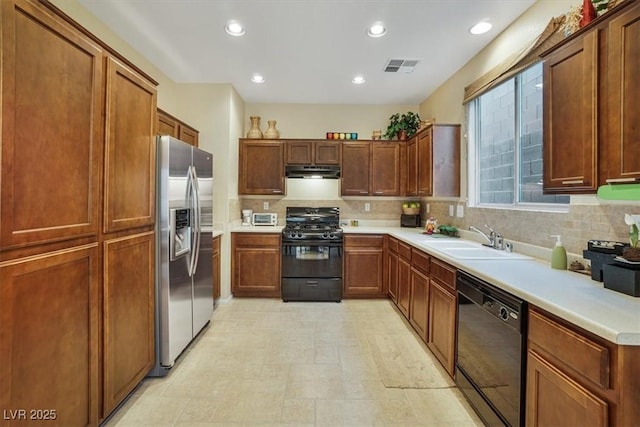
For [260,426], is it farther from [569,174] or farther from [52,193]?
[569,174]

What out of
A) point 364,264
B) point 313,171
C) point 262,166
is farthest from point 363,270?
point 262,166

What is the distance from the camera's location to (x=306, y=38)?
2.84m

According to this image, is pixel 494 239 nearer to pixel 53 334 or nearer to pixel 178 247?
pixel 178 247

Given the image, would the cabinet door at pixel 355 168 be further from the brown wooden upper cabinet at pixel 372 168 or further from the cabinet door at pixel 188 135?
the cabinet door at pixel 188 135

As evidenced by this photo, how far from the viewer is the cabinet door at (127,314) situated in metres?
1.75

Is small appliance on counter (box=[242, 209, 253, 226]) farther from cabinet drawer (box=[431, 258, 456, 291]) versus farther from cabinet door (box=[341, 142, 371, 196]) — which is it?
cabinet drawer (box=[431, 258, 456, 291])

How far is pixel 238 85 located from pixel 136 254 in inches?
111

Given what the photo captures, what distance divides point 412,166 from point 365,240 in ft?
3.99

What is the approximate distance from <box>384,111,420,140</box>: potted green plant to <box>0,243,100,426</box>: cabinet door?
395 cm

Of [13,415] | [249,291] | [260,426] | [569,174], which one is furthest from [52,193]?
[249,291]

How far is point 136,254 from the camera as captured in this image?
2.03 m

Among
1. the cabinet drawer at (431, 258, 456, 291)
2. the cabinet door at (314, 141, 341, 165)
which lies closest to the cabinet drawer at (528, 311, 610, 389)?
the cabinet drawer at (431, 258, 456, 291)

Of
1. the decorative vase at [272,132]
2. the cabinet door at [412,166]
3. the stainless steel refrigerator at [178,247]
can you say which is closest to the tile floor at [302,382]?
the stainless steel refrigerator at [178,247]

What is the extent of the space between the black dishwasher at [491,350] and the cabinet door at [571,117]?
27.5 inches
